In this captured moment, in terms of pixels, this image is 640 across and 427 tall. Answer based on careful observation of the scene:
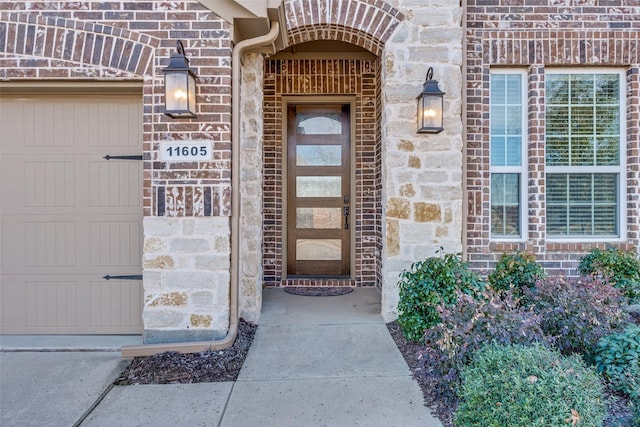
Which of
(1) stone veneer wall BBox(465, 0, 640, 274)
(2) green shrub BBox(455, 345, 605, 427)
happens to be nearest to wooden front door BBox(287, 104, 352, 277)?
(1) stone veneer wall BBox(465, 0, 640, 274)

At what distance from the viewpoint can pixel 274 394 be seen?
253cm

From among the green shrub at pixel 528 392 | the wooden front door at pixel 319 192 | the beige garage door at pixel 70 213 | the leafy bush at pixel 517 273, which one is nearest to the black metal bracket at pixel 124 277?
the beige garage door at pixel 70 213

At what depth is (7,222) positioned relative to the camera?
11.5 feet

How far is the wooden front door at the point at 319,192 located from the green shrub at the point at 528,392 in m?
3.30

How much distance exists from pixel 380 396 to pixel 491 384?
2.69 ft

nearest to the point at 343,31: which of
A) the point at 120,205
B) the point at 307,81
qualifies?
the point at 307,81

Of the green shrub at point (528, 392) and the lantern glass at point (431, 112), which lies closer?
the green shrub at point (528, 392)

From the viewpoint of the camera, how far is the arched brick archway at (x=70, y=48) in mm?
3248

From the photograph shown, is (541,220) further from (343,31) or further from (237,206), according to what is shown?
(237,206)

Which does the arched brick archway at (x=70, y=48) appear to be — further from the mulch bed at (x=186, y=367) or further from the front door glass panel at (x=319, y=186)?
the front door glass panel at (x=319, y=186)

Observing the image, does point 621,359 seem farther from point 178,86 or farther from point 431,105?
point 178,86

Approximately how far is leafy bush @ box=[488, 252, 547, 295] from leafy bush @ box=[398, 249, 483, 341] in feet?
Result: 2.24

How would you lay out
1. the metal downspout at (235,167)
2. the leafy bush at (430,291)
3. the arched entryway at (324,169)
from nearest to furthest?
the leafy bush at (430,291) → the metal downspout at (235,167) → the arched entryway at (324,169)

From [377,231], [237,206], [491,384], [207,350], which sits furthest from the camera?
[377,231]
